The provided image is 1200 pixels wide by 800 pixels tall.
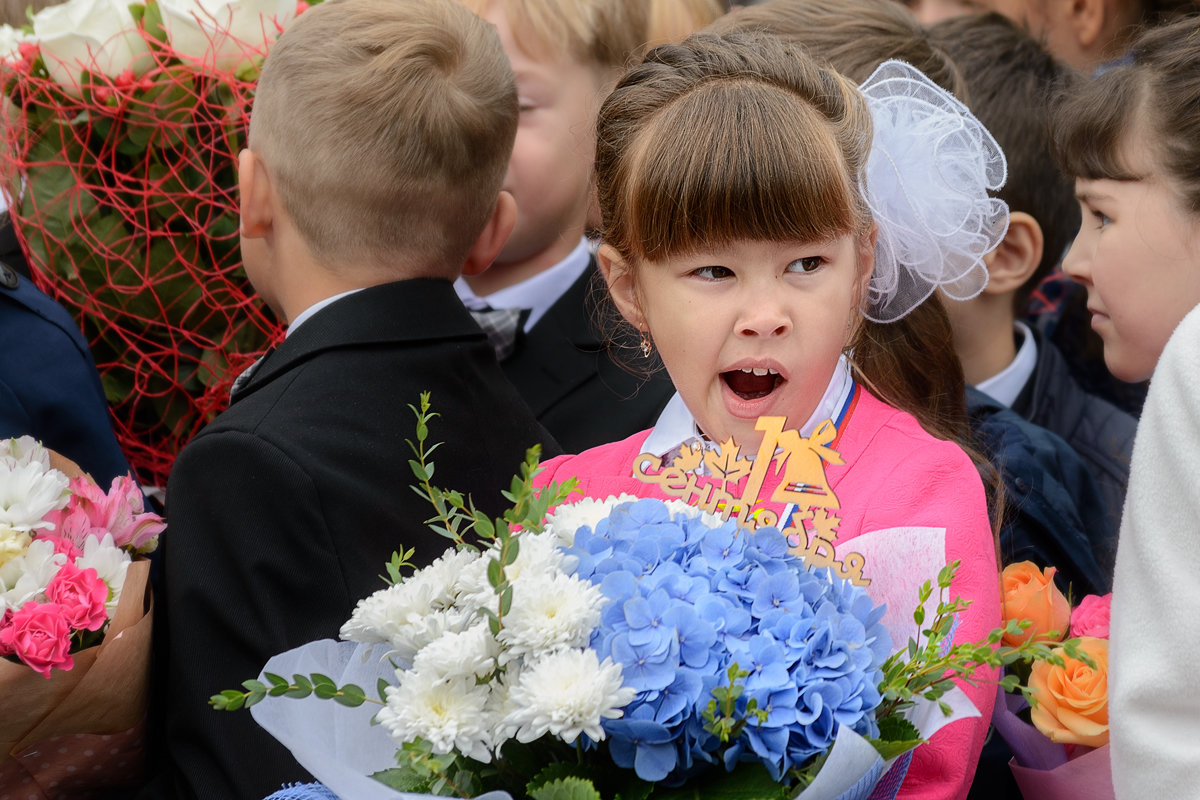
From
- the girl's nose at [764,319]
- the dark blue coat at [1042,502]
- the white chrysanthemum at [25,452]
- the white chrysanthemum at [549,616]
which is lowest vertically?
the dark blue coat at [1042,502]

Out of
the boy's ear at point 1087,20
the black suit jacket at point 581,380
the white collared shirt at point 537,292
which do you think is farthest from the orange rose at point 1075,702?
the boy's ear at point 1087,20

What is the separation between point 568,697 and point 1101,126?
5.49 feet

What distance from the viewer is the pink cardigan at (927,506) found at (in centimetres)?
161

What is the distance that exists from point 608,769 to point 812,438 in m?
0.54

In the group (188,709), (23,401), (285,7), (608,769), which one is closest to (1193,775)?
(608,769)

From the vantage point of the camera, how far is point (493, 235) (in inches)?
102

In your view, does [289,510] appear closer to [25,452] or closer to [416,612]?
[25,452]

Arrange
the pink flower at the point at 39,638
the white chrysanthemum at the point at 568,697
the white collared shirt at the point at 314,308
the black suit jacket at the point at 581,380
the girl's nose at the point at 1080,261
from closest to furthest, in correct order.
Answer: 1. the white chrysanthemum at the point at 568,697
2. the pink flower at the point at 39,638
3. the white collared shirt at the point at 314,308
4. the girl's nose at the point at 1080,261
5. the black suit jacket at the point at 581,380

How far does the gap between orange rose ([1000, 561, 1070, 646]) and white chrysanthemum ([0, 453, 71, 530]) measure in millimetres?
1461

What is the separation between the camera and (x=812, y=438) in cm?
171

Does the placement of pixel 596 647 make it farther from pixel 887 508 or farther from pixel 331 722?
pixel 887 508

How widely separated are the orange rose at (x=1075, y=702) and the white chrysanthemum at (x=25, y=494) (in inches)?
58.0

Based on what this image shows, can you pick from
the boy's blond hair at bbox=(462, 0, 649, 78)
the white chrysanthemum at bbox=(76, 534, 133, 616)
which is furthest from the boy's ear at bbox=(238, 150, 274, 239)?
the boy's blond hair at bbox=(462, 0, 649, 78)

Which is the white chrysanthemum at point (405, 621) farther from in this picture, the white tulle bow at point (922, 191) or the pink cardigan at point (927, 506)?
the white tulle bow at point (922, 191)
